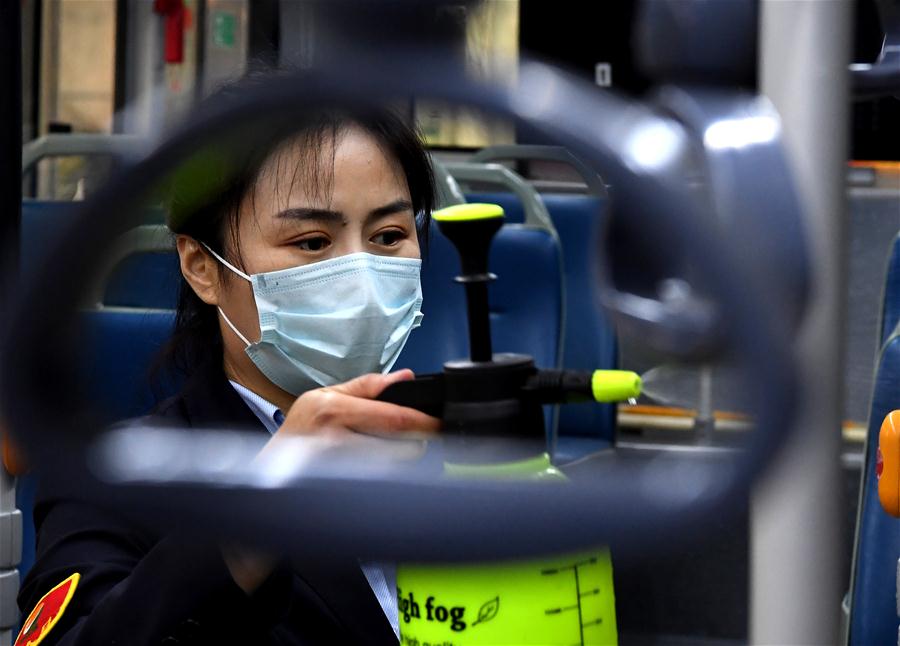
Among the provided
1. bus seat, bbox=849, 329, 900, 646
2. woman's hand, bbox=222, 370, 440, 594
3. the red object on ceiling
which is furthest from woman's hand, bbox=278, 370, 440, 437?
the red object on ceiling

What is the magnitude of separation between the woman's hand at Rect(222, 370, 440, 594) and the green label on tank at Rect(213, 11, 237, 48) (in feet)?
9.69

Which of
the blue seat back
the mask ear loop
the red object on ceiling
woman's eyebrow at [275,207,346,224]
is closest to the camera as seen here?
woman's eyebrow at [275,207,346,224]

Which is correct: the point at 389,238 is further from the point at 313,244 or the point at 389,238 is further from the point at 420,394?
the point at 420,394

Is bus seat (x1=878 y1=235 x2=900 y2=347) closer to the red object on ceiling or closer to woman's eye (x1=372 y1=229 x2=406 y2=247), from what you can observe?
woman's eye (x1=372 y1=229 x2=406 y2=247)

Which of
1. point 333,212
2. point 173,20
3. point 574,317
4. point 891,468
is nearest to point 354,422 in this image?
point 333,212

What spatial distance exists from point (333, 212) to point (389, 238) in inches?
1.2

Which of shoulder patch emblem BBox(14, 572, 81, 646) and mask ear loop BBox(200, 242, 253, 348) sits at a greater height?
mask ear loop BBox(200, 242, 253, 348)

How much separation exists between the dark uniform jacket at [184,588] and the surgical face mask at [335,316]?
36 mm

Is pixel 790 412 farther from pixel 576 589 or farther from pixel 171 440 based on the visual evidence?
pixel 576 589

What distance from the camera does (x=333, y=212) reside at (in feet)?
1.34

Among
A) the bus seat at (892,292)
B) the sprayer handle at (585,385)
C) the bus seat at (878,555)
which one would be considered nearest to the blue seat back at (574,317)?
the bus seat at (892,292)

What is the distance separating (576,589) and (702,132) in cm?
24

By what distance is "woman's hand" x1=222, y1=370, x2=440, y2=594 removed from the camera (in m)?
0.22

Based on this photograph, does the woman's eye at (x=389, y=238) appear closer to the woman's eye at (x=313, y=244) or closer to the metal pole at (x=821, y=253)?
the woman's eye at (x=313, y=244)
